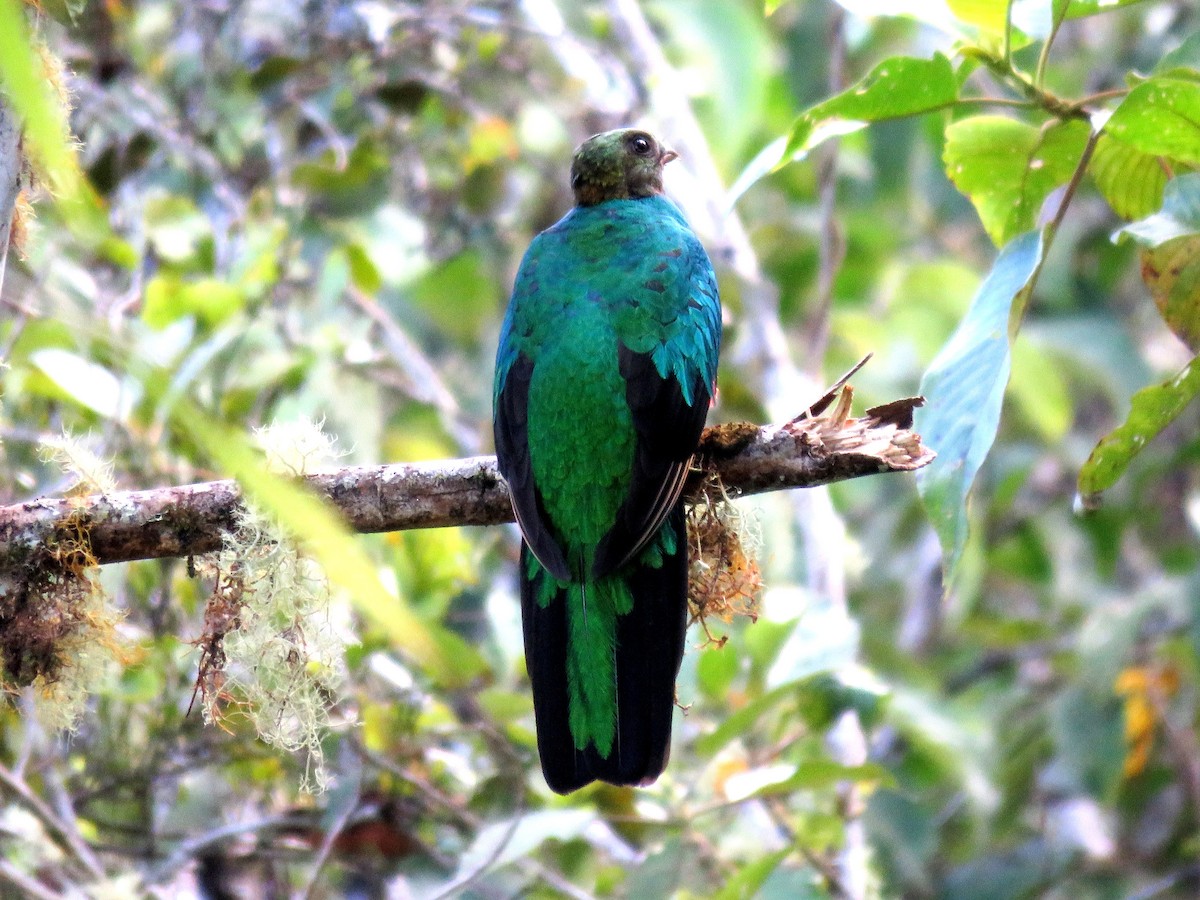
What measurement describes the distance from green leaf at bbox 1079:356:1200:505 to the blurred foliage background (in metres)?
0.70

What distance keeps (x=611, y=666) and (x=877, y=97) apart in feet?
4.59

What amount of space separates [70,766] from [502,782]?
1.40 m

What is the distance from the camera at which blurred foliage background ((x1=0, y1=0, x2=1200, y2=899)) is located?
145 inches

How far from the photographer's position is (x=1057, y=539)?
7.15 m

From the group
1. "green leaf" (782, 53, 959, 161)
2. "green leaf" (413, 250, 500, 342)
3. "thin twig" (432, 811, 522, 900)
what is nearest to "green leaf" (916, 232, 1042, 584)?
"green leaf" (782, 53, 959, 161)

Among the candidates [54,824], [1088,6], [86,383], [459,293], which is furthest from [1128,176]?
[459,293]

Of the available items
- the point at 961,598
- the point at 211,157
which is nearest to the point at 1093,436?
the point at 961,598

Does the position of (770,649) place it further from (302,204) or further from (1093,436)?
(1093,436)

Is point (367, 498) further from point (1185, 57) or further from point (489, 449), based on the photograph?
point (489, 449)

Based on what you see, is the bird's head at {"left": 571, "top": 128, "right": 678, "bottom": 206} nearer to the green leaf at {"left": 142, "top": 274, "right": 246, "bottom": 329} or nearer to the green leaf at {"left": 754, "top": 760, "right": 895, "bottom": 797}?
the green leaf at {"left": 142, "top": 274, "right": 246, "bottom": 329}

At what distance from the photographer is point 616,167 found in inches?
171

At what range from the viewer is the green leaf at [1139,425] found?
2447 millimetres

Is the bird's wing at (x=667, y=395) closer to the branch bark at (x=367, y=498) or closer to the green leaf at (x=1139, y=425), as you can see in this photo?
the branch bark at (x=367, y=498)

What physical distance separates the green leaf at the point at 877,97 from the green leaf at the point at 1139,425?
738 millimetres
